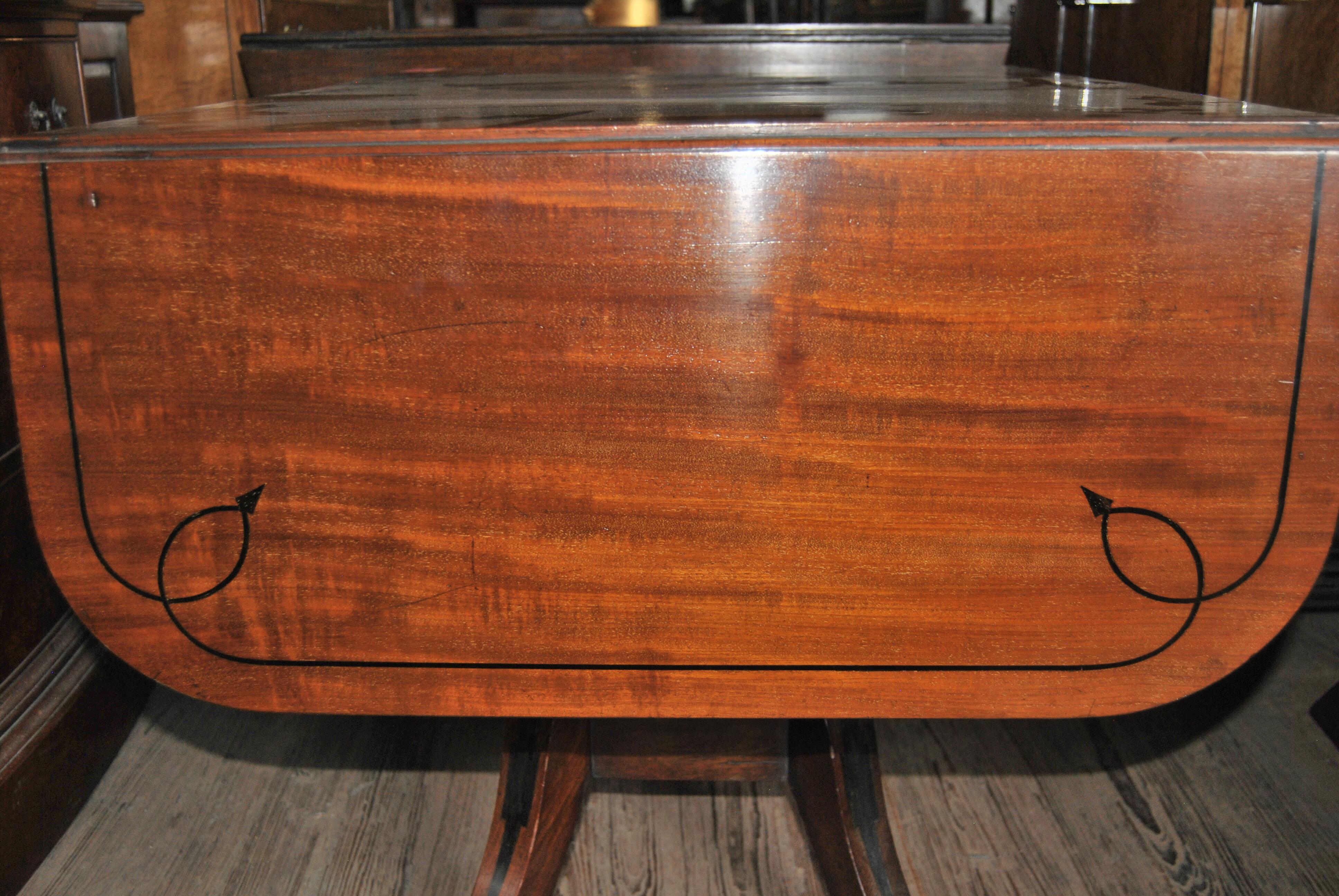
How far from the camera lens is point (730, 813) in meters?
1.35

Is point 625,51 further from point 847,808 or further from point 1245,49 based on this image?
point 847,808

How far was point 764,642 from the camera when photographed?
0.77 m

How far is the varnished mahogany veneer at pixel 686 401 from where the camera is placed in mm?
686

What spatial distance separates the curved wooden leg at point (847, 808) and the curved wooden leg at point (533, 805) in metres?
0.25

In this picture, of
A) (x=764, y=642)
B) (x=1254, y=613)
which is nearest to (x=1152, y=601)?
(x=1254, y=613)

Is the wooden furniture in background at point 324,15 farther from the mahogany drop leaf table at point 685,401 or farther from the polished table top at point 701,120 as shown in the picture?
the mahogany drop leaf table at point 685,401

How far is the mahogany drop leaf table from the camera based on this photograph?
0.69m

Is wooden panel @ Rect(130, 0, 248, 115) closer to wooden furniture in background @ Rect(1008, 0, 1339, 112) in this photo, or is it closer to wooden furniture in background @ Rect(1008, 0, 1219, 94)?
wooden furniture in background @ Rect(1008, 0, 1219, 94)

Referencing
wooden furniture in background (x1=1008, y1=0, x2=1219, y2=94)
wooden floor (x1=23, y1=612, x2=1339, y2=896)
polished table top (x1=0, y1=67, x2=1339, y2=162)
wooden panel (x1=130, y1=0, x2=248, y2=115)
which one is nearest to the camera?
polished table top (x1=0, y1=67, x2=1339, y2=162)

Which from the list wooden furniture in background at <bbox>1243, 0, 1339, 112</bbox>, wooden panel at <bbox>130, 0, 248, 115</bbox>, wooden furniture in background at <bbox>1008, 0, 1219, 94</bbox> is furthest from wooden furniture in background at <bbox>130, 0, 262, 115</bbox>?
wooden furniture in background at <bbox>1243, 0, 1339, 112</bbox>

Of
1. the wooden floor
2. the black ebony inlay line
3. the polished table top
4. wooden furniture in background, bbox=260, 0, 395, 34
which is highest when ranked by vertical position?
wooden furniture in background, bbox=260, 0, 395, 34

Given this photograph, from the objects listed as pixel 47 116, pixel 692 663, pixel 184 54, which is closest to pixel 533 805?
pixel 692 663

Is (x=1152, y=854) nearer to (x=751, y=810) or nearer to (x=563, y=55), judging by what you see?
(x=751, y=810)

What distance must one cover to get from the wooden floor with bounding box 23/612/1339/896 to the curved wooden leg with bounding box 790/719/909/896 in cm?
12
